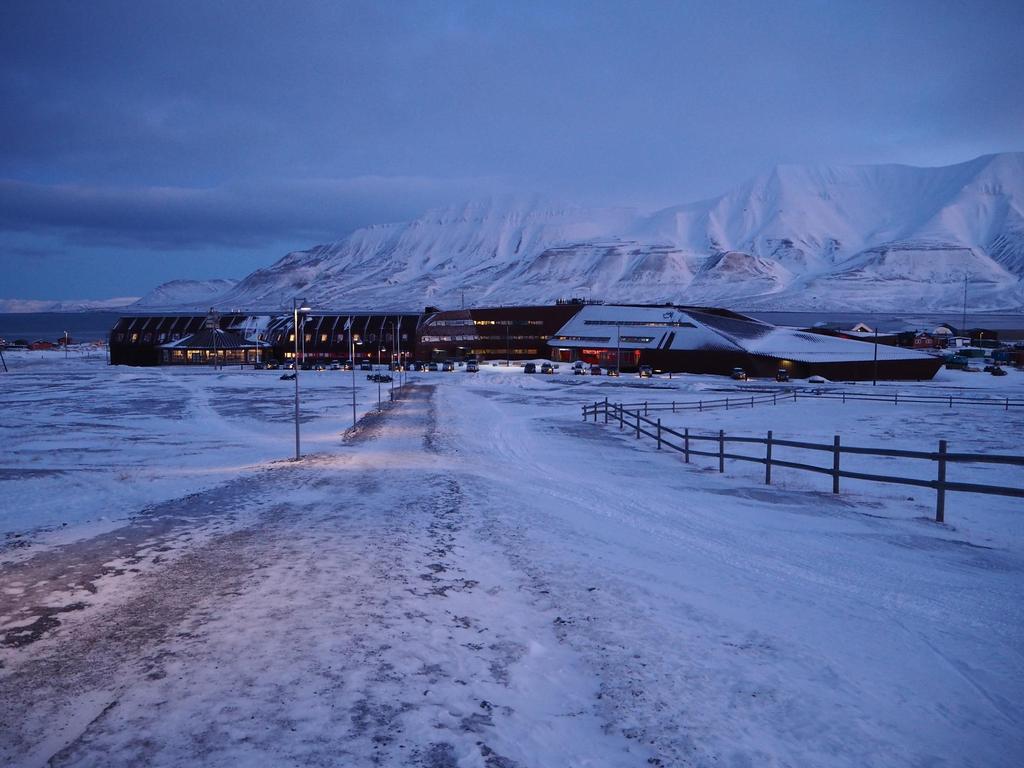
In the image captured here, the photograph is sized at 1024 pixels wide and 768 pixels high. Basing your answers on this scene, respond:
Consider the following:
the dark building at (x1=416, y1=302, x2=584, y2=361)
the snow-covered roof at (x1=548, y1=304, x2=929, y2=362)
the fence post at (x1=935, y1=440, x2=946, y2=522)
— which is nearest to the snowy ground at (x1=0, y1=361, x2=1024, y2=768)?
the fence post at (x1=935, y1=440, x2=946, y2=522)

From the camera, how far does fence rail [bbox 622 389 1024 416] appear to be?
1767 inches

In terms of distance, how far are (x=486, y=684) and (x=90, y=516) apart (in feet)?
35.6

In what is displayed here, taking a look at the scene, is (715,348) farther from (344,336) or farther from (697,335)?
(344,336)

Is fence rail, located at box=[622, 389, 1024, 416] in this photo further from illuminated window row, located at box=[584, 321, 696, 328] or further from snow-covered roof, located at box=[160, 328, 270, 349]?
snow-covered roof, located at box=[160, 328, 270, 349]

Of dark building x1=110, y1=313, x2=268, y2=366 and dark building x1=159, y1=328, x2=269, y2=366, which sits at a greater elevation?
dark building x1=110, y1=313, x2=268, y2=366

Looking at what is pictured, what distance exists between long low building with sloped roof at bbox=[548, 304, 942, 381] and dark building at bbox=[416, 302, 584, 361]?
804cm

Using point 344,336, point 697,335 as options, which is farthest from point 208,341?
point 697,335

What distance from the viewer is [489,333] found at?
117812 millimetres

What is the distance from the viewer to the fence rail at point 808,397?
1767 inches

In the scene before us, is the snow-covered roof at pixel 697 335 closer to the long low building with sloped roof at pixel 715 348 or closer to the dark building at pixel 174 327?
the long low building with sloped roof at pixel 715 348

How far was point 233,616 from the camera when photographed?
7301 millimetres

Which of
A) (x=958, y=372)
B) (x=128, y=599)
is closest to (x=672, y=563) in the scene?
(x=128, y=599)

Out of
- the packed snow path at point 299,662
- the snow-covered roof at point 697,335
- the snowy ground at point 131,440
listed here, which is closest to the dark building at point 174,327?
the snowy ground at point 131,440

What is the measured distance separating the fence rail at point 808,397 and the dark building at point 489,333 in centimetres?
6166
